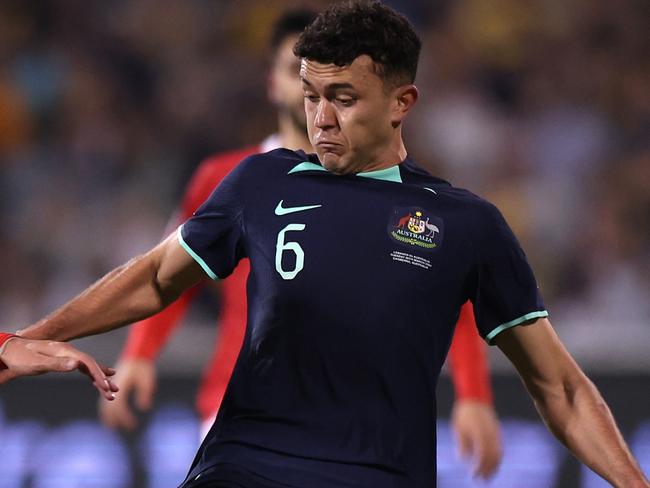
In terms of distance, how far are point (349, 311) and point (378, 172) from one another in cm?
38

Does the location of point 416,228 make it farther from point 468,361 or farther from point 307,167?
point 468,361

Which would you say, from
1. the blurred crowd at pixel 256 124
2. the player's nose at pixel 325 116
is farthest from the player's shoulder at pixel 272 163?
the blurred crowd at pixel 256 124

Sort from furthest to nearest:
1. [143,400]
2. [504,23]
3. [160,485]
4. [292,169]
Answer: [504,23]
[160,485]
[143,400]
[292,169]

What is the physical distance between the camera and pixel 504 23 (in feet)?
31.5

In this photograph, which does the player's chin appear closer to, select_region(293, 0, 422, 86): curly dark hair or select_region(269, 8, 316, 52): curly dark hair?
select_region(293, 0, 422, 86): curly dark hair

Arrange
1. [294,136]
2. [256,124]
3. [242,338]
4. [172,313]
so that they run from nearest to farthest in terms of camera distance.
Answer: [294,136]
[242,338]
[172,313]
[256,124]

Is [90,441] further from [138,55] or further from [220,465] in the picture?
[220,465]

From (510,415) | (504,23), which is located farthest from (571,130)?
(510,415)

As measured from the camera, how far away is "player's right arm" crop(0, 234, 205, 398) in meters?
3.33

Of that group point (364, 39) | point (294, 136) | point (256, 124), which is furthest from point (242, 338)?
point (256, 124)

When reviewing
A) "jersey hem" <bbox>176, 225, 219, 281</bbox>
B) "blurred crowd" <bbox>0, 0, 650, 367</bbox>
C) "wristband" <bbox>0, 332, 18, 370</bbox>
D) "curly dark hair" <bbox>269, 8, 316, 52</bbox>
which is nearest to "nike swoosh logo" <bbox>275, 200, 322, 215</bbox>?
"jersey hem" <bbox>176, 225, 219, 281</bbox>

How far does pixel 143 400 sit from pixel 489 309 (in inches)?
99.3

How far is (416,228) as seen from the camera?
128 inches

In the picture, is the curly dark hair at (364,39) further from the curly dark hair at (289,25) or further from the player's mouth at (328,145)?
the curly dark hair at (289,25)
